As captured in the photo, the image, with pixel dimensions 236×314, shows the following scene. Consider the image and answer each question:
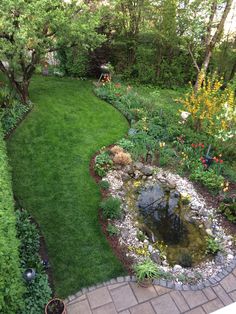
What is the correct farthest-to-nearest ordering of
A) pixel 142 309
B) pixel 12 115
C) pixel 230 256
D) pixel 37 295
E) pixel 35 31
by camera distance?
pixel 12 115 → pixel 35 31 → pixel 230 256 → pixel 142 309 → pixel 37 295

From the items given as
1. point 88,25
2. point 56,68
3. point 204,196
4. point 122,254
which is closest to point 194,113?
point 204,196

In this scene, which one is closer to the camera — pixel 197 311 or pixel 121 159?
pixel 197 311

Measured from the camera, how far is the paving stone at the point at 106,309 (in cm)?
461

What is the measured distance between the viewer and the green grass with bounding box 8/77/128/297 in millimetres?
5379

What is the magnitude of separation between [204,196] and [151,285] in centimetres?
306

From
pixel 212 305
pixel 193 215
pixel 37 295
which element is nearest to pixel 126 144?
pixel 193 215

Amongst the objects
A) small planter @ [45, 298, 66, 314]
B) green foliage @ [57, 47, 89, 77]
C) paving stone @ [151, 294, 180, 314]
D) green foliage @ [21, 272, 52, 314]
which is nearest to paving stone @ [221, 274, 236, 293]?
paving stone @ [151, 294, 180, 314]

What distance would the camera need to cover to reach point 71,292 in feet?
16.0

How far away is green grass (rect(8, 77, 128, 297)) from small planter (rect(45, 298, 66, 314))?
1.22ft

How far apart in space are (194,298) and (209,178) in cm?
333

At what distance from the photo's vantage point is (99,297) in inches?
190

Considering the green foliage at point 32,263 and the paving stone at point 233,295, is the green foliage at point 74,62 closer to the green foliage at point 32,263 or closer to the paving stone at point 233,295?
the green foliage at point 32,263

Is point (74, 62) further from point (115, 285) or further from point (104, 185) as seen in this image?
point (115, 285)

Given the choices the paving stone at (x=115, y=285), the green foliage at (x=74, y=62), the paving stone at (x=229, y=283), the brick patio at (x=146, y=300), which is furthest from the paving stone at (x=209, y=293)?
the green foliage at (x=74, y=62)
